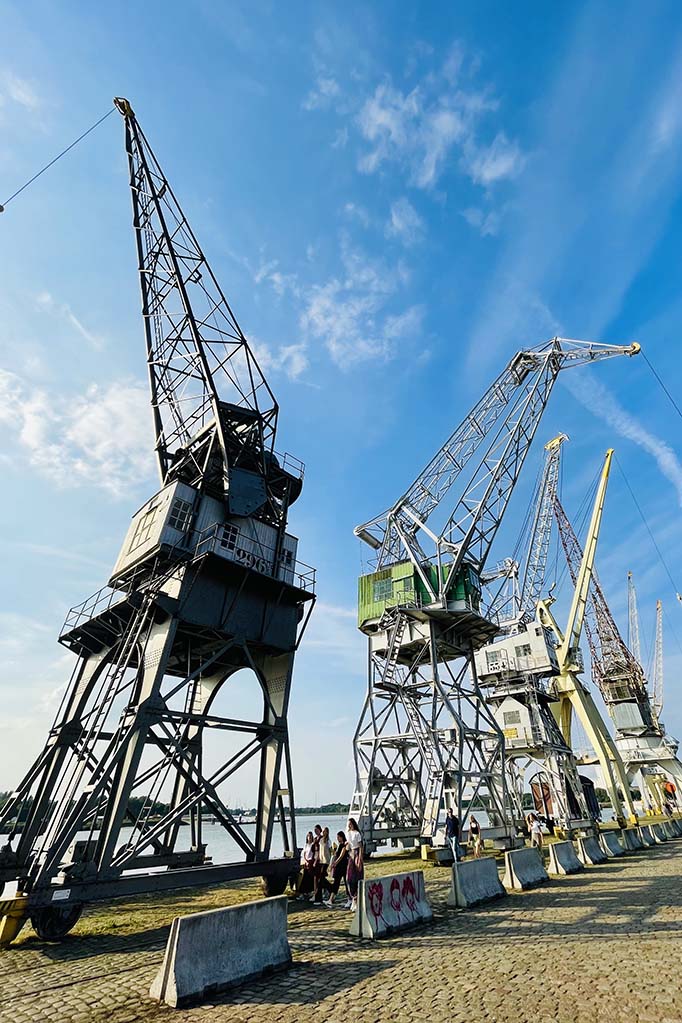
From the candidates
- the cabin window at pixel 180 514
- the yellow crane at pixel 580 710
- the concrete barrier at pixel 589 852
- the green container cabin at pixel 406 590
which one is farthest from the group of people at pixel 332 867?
the yellow crane at pixel 580 710

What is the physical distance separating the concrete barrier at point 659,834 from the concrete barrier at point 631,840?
4.67m

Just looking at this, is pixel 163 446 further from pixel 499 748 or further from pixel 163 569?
pixel 499 748

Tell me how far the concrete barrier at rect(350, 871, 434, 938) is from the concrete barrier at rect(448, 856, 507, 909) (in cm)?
171

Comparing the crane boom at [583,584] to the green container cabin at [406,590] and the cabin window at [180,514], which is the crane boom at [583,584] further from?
the cabin window at [180,514]

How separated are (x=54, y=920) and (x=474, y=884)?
10.1 metres

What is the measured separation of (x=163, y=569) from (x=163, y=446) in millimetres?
7084

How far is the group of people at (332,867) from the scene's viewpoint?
12.7 metres

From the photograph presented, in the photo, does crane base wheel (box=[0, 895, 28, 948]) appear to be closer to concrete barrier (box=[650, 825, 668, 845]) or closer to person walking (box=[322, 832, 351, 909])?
person walking (box=[322, 832, 351, 909])

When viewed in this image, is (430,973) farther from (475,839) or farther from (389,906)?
(475,839)

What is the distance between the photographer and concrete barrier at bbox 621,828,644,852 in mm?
26000

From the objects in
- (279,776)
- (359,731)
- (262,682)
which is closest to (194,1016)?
(279,776)

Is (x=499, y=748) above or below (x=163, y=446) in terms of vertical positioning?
below

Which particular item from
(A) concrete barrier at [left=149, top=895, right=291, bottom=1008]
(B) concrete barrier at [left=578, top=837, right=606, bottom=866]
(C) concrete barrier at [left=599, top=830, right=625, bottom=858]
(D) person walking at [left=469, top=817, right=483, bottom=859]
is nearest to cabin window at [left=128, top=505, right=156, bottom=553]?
(A) concrete barrier at [left=149, top=895, right=291, bottom=1008]

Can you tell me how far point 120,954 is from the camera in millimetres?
10297
